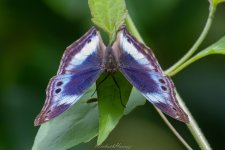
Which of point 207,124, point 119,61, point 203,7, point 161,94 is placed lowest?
point 207,124

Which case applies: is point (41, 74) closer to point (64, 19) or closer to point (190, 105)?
point (64, 19)

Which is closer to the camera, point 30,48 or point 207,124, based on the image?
point 30,48

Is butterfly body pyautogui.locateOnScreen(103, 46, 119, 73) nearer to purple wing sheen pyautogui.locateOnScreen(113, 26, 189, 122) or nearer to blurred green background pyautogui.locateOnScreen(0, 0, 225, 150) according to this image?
purple wing sheen pyautogui.locateOnScreen(113, 26, 189, 122)

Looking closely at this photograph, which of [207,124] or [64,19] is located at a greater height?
[64,19]

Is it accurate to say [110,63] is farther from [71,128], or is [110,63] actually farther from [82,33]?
[82,33]

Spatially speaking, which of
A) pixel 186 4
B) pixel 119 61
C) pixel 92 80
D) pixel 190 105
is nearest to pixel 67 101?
pixel 92 80

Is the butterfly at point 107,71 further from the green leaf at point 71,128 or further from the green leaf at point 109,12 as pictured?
the green leaf at point 71,128

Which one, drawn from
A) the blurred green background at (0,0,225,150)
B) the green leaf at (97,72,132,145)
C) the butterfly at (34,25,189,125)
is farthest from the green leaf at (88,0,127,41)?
the blurred green background at (0,0,225,150)
